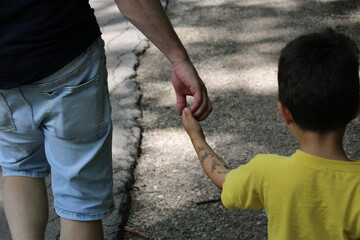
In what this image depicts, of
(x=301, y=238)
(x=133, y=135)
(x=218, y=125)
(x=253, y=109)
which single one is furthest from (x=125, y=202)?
(x=301, y=238)

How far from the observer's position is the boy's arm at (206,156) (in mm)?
2029

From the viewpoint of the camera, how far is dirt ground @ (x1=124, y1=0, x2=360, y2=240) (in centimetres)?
312

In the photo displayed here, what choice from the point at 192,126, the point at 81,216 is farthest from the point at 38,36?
the point at 81,216

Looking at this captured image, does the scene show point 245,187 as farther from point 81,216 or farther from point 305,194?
point 81,216

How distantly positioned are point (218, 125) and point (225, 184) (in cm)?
204

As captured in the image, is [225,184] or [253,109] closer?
[225,184]

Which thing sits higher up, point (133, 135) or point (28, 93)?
point (28, 93)

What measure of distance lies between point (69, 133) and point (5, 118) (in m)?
0.22

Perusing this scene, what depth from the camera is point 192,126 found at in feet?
7.20

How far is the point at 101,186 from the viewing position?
2.32 m

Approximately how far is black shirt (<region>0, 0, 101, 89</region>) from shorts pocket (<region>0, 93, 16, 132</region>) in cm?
9

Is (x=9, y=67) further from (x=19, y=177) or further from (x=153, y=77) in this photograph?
(x=153, y=77)

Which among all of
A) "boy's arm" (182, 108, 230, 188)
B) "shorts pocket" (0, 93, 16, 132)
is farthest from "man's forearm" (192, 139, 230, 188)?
"shorts pocket" (0, 93, 16, 132)

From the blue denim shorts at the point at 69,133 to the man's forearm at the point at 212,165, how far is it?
339 millimetres
